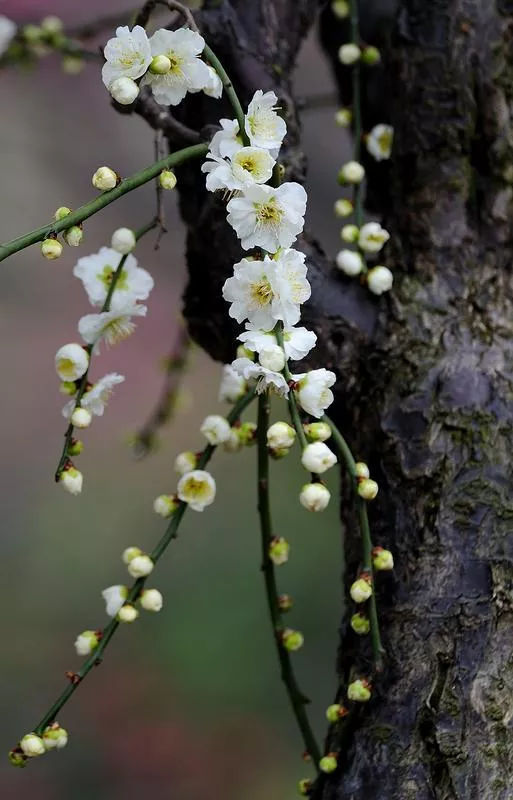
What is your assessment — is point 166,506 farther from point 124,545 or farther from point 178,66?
point 124,545

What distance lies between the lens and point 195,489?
1.98 ft

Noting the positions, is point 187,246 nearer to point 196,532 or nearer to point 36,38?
point 36,38

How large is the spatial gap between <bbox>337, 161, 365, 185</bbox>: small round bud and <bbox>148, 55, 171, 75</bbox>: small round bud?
0.27 m

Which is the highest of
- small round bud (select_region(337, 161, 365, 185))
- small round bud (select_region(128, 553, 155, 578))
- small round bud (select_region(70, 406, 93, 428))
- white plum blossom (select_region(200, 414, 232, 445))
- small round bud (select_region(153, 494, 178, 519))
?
small round bud (select_region(337, 161, 365, 185))

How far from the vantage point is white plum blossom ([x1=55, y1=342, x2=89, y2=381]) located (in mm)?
582

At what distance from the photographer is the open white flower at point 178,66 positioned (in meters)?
0.51

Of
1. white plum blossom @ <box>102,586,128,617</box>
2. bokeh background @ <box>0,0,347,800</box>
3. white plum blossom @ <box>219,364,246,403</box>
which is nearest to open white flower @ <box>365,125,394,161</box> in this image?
white plum blossom @ <box>219,364,246,403</box>

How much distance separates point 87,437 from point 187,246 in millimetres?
1169

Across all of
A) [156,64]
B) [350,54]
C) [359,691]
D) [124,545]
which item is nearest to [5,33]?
[350,54]

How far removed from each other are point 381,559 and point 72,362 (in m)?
0.24

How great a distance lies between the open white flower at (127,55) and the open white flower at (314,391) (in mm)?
191

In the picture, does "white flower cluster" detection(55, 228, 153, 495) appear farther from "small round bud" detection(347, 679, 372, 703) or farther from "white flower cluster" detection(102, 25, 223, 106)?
"small round bud" detection(347, 679, 372, 703)

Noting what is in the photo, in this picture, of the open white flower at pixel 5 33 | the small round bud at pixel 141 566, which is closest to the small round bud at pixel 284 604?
the small round bud at pixel 141 566

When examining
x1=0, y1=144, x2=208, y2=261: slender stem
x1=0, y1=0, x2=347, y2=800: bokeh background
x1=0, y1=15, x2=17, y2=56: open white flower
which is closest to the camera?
x1=0, y1=144, x2=208, y2=261: slender stem
